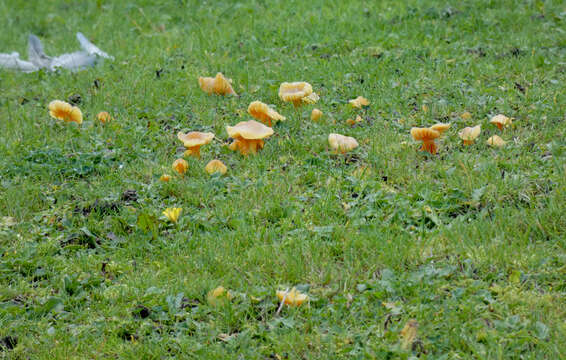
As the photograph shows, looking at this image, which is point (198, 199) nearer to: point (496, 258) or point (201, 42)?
point (496, 258)

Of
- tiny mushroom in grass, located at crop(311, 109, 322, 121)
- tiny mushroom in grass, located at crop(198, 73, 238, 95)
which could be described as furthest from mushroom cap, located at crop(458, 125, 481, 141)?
tiny mushroom in grass, located at crop(198, 73, 238, 95)

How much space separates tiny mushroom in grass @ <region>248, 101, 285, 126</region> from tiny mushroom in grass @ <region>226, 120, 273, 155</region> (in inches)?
9.6

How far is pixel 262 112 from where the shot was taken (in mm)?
4766

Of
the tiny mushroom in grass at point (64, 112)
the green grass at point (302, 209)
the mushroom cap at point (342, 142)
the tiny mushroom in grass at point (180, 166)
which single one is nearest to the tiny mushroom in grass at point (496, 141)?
the green grass at point (302, 209)

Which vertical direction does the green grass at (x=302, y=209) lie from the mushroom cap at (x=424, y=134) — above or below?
below

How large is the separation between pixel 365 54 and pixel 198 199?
3.19 m

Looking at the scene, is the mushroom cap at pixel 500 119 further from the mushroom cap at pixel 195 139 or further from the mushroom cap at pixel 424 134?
the mushroom cap at pixel 195 139

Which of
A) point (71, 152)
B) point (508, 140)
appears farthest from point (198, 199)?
point (508, 140)

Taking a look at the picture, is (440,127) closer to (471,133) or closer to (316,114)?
(471,133)

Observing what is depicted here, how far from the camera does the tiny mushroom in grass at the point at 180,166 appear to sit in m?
4.30

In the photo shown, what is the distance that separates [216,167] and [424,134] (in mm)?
1501

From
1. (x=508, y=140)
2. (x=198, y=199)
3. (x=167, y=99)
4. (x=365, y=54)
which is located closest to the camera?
(x=198, y=199)

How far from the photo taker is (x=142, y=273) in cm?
330

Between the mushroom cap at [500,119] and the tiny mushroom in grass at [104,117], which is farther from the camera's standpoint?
the tiny mushroom in grass at [104,117]
